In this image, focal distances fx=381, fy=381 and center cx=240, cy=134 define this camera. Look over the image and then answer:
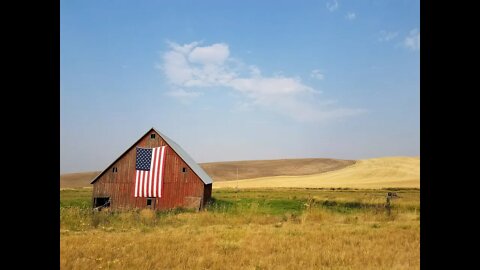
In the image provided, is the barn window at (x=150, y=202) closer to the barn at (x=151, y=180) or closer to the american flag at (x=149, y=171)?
the barn at (x=151, y=180)

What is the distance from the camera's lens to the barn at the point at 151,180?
27.3 m

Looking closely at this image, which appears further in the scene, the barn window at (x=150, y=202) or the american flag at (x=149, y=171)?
the american flag at (x=149, y=171)

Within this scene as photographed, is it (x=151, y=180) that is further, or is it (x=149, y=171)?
(x=149, y=171)

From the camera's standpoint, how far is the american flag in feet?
90.4

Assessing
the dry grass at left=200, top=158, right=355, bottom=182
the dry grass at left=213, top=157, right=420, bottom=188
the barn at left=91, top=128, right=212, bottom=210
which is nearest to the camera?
the barn at left=91, top=128, right=212, bottom=210

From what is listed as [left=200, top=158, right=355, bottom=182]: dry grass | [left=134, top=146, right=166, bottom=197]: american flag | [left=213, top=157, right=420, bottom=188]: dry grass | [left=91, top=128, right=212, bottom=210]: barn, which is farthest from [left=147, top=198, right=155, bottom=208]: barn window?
[left=200, top=158, right=355, bottom=182]: dry grass

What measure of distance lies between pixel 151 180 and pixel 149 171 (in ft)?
2.24

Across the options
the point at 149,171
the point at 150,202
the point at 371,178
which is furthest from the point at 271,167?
the point at 150,202

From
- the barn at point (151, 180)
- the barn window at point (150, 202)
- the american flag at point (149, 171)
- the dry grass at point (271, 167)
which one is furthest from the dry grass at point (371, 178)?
the barn window at point (150, 202)

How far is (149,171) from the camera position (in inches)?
1097

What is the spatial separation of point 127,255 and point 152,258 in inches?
29.8

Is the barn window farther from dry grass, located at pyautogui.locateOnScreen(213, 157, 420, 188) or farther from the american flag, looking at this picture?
dry grass, located at pyautogui.locateOnScreen(213, 157, 420, 188)

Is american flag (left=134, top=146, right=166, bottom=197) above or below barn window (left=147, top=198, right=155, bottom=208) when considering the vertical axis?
above

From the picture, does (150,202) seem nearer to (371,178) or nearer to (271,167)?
(371,178)
